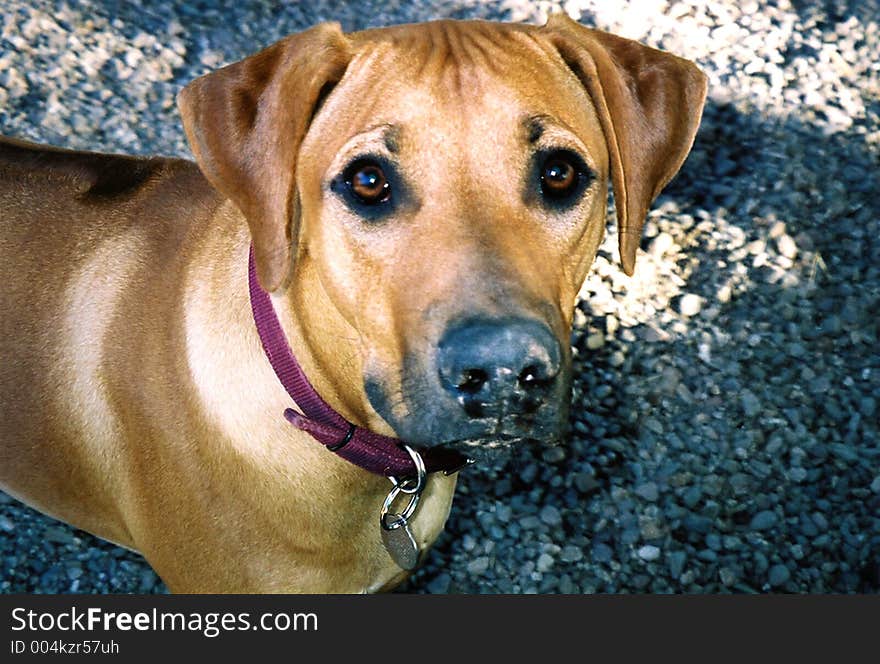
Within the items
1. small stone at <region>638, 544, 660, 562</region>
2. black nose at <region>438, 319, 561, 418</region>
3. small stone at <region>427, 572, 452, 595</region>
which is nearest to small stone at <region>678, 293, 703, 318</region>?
small stone at <region>638, 544, 660, 562</region>

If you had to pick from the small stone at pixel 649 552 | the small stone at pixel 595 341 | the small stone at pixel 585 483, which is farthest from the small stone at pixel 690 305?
the small stone at pixel 649 552

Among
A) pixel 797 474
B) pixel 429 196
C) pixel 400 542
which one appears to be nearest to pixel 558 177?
pixel 429 196

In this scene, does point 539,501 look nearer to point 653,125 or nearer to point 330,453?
point 330,453

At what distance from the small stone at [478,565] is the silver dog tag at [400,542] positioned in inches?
35.8

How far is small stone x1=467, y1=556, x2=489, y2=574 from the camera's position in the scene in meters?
3.75

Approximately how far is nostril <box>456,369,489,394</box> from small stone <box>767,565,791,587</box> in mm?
2206

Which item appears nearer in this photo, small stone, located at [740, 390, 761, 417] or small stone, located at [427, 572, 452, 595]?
small stone, located at [427, 572, 452, 595]

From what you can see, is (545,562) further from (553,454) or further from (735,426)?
(735,426)

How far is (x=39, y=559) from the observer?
3756 mm

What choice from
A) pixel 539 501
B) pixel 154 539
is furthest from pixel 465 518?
pixel 154 539

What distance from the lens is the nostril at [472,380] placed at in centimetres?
203

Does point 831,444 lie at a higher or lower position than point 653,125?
lower

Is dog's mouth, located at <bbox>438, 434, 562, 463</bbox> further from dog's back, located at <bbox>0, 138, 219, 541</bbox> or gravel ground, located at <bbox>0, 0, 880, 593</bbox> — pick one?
gravel ground, located at <bbox>0, 0, 880, 593</bbox>

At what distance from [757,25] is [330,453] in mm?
4389
